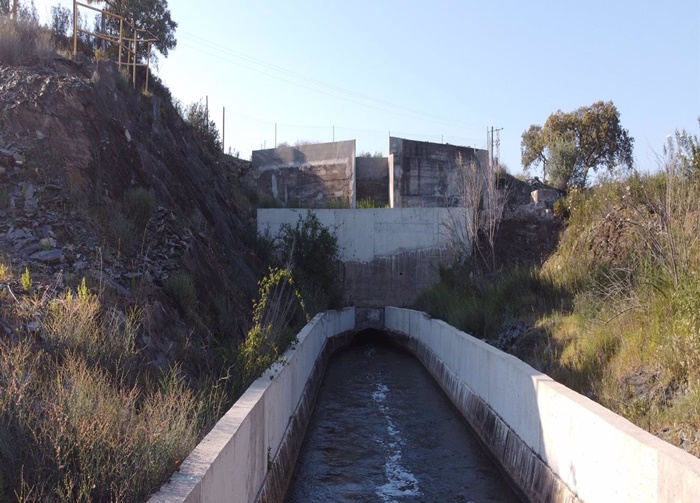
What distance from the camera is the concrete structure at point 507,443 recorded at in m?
4.96

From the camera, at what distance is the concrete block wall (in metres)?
4.57

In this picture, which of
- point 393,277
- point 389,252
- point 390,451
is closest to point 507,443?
point 390,451

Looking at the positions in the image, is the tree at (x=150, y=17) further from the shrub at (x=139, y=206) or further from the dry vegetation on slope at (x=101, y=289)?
the shrub at (x=139, y=206)

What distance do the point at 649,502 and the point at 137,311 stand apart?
6587mm

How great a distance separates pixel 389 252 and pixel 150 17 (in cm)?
1950

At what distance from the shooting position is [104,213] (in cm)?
1177

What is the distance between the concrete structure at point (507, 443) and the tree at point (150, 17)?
26043mm

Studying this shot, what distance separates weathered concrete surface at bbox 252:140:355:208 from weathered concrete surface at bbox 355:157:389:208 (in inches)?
34.9

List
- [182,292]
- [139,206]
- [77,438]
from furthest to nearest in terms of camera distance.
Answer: [139,206] < [182,292] < [77,438]

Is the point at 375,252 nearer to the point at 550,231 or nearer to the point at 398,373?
the point at 550,231

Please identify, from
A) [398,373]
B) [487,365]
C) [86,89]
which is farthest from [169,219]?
[398,373]

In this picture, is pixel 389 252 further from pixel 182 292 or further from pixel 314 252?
pixel 182 292

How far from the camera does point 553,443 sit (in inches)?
310

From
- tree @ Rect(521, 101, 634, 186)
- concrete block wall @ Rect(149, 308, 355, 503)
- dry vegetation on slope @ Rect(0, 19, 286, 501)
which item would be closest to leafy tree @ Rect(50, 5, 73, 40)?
dry vegetation on slope @ Rect(0, 19, 286, 501)
